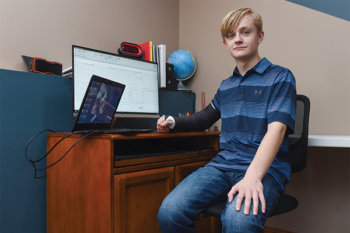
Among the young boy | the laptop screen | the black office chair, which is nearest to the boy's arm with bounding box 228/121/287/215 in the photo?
the young boy

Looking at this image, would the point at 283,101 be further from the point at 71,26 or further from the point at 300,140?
the point at 71,26

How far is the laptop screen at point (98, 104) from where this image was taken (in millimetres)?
1098

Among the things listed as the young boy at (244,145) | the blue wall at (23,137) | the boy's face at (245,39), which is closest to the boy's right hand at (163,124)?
the young boy at (244,145)

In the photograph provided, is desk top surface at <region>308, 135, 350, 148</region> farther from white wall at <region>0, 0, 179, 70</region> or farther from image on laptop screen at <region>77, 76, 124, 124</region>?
white wall at <region>0, 0, 179, 70</region>

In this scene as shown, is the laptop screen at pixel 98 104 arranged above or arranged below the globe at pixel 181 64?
below

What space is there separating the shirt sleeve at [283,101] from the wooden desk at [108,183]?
45 centimetres

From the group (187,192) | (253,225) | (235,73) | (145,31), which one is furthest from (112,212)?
(145,31)

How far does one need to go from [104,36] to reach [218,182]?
4.55ft

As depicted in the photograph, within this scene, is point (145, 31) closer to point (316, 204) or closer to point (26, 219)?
point (26, 219)

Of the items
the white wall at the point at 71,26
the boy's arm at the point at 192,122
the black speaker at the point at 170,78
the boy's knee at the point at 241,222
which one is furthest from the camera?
the black speaker at the point at 170,78

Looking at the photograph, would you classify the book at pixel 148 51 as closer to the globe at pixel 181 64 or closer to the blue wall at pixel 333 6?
the globe at pixel 181 64

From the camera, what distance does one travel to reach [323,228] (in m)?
1.77

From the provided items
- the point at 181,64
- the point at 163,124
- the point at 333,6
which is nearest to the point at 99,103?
the point at 163,124

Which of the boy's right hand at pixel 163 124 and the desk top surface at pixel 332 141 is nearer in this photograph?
the desk top surface at pixel 332 141
